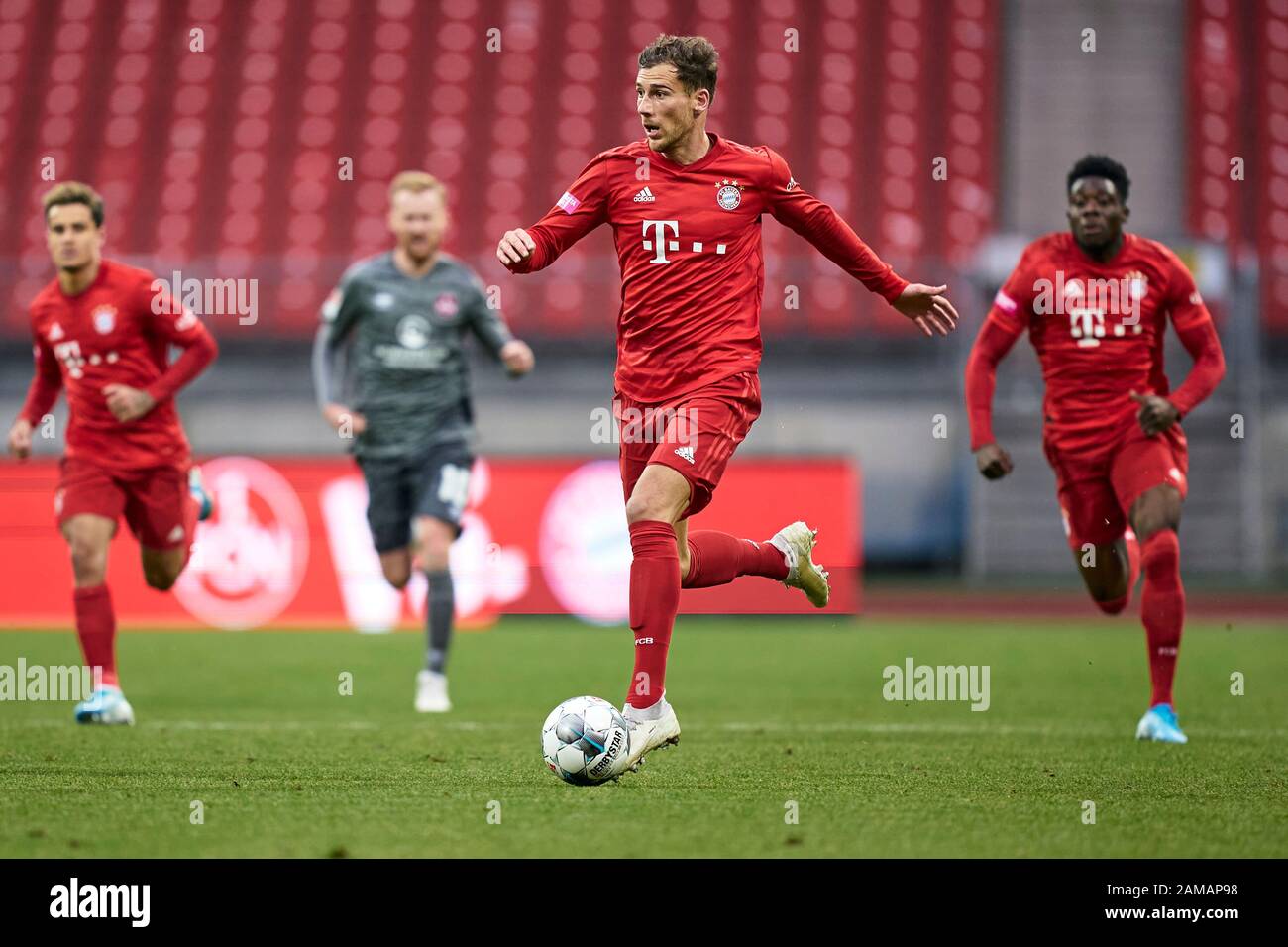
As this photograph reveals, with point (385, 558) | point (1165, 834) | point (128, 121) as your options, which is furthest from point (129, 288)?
point (128, 121)

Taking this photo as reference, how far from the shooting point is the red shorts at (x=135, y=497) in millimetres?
7051

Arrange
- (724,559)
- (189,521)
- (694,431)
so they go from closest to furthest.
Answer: (694,431), (724,559), (189,521)

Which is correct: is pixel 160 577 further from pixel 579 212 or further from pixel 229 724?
pixel 579 212

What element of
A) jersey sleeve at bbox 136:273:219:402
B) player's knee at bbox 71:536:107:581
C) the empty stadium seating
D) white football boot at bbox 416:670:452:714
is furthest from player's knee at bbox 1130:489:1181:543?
the empty stadium seating

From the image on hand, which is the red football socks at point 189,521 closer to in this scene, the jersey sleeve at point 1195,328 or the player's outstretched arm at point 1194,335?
the player's outstretched arm at point 1194,335

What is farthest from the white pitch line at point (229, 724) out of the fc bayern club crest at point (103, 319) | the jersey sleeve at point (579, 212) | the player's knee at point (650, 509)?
the jersey sleeve at point (579, 212)

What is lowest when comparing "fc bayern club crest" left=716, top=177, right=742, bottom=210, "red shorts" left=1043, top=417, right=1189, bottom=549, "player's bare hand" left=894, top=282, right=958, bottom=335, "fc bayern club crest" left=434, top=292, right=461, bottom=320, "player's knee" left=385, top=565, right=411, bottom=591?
"player's knee" left=385, top=565, right=411, bottom=591

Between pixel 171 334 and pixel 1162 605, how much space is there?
13.2 ft

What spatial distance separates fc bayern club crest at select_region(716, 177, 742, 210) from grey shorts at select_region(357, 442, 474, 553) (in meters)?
2.87

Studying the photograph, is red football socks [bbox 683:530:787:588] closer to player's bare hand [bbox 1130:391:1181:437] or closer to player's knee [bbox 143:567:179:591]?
player's bare hand [bbox 1130:391:1181:437]

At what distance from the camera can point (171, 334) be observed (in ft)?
23.7

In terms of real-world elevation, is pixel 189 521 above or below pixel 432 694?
above

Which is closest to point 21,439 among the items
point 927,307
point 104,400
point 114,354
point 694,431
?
point 104,400

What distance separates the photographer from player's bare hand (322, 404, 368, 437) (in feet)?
25.5
